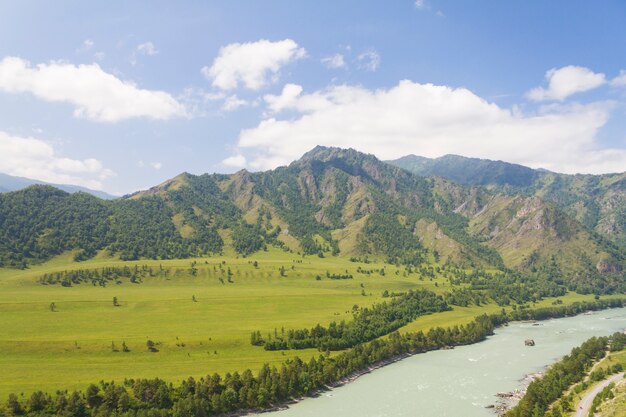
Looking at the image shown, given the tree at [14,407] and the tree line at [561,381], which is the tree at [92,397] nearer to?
the tree at [14,407]

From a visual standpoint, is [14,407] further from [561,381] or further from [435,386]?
[561,381]

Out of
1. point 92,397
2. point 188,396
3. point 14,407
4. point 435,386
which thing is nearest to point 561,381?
point 435,386

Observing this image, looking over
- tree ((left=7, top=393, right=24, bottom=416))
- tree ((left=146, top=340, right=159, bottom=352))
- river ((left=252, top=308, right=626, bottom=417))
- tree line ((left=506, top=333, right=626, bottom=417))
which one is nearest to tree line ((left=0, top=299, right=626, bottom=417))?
tree ((left=7, top=393, right=24, bottom=416))

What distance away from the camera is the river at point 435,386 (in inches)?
4865

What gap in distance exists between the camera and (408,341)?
617 ft

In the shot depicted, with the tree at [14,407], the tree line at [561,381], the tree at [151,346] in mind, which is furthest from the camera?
the tree at [151,346]

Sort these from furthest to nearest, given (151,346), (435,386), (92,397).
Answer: (151,346) → (435,386) → (92,397)

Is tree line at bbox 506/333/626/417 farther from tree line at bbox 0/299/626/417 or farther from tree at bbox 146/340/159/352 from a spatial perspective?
tree at bbox 146/340/159/352

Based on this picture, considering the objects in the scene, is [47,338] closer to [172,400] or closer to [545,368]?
[172,400]

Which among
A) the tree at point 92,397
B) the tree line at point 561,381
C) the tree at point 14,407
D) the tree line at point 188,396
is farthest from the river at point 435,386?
the tree at point 14,407

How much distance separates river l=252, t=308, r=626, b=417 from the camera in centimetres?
12356

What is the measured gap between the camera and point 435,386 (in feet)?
474

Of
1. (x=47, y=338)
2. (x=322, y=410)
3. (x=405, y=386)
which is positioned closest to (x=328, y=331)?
(x=405, y=386)

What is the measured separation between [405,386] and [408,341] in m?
45.1
